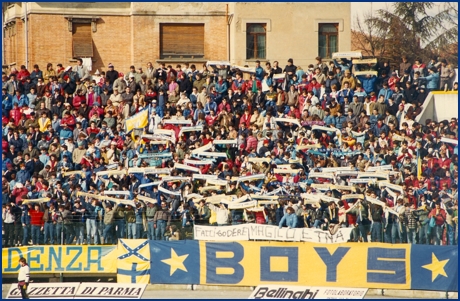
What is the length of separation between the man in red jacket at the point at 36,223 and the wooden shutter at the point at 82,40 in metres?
13.5

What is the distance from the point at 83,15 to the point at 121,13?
5.21 ft

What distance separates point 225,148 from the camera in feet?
96.2

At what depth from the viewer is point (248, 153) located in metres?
28.8

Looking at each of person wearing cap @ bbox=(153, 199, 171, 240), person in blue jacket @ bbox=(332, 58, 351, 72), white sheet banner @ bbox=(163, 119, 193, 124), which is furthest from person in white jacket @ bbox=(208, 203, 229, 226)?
person in blue jacket @ bbox=(332, 58, 351, 72)

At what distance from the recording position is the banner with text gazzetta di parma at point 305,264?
24688mm

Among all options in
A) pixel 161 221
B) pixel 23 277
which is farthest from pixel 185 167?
pixel 23 277

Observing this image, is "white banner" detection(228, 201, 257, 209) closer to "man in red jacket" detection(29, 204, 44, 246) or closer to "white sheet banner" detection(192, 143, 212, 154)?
"white sheet banner" detection(192, 143, 212, 154)

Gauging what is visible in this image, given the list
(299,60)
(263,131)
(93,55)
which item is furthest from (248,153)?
(93,55)

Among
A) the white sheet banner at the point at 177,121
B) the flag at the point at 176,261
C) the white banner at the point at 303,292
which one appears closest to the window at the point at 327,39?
the white sheet banner at the point at 177,121

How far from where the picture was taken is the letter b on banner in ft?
85.6

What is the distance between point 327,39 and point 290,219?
558 inches

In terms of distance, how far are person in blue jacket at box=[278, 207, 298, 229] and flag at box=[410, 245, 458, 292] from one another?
10.7 ft

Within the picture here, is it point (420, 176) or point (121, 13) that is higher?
point (121, 13)

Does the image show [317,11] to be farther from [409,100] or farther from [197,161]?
[197,161]
